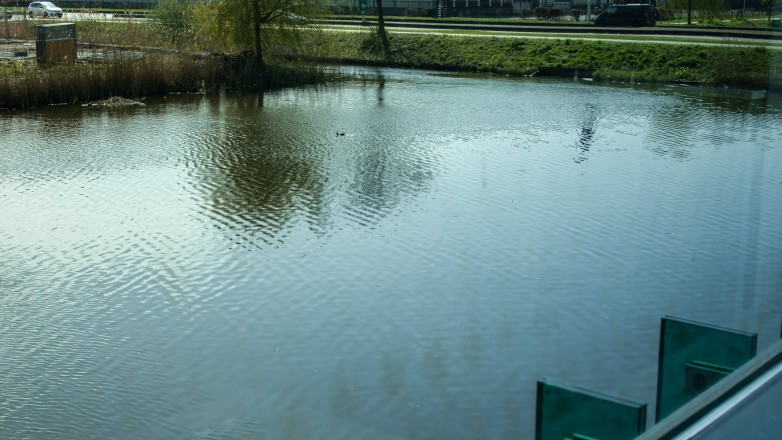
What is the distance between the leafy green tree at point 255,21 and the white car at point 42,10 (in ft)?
51.2

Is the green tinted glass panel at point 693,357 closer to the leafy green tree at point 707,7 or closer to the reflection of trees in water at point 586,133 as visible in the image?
the leafy green tree at point 707,7

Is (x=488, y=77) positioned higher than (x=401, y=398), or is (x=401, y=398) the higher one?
(x=488, y=77)

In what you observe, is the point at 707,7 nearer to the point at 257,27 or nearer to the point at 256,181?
the point at 256,181

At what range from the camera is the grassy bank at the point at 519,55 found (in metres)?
19.0

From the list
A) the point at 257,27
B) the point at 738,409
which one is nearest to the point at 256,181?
the point at 738,409

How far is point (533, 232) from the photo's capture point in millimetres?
7500

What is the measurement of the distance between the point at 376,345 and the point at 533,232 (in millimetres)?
2632

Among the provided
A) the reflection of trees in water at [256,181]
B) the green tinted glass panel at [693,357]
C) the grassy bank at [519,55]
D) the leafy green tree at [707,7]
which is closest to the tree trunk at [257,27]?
the grassy bank at [519,55]

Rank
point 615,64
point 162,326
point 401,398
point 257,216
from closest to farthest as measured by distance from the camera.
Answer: point 401,398 → point 162,326 → point 257,216 → point 615,64

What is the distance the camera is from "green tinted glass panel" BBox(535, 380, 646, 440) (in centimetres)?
235

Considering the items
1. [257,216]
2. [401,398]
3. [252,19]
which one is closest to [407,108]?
[252,19]

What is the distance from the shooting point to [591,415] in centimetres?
237

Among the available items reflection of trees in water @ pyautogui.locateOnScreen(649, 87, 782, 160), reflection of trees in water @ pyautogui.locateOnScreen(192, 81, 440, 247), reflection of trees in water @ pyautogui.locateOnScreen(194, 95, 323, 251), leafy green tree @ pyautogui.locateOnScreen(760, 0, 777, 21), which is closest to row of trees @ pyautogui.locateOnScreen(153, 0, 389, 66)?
reflection of trees in water @ pyautogui.locateOnScreen(192, 81, 440, 247)

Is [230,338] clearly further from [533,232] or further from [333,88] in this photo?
[333,88]
